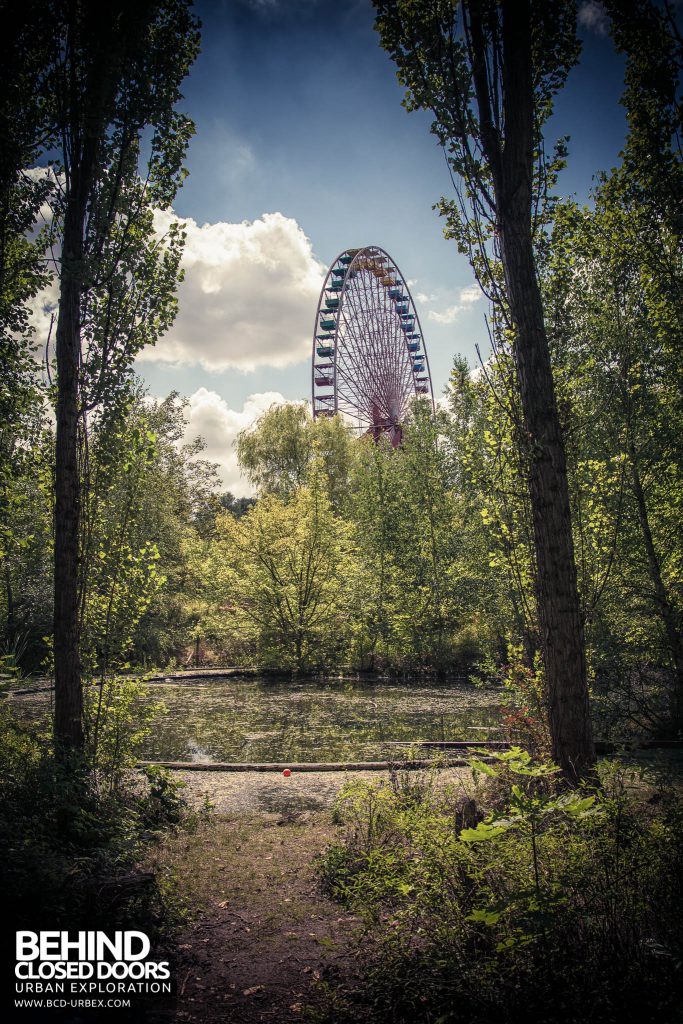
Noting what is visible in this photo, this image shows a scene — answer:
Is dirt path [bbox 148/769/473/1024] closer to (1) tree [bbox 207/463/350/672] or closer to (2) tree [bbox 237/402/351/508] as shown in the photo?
(1) tree [bbox 207/463/350/672]

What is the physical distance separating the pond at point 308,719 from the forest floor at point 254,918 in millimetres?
1606

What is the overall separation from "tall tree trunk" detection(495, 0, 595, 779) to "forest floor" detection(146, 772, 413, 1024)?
2139mm

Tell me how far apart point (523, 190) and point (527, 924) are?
5.44 metres

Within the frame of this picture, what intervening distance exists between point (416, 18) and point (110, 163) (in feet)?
11.1

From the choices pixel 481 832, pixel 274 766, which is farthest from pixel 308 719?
pixel 481 832

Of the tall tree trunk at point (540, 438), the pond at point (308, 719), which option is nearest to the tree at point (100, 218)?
the pond at point (308, 719)

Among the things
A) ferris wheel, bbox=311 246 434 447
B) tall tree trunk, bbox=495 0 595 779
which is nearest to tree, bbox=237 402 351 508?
ferris wheel, bbox=311 246 434 447

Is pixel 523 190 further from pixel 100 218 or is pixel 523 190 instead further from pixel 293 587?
pixel 293 587

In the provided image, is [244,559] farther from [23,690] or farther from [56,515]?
[56,515]

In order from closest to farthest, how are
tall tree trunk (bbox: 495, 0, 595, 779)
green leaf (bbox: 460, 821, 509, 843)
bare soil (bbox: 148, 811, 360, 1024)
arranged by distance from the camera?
green leaf (bbox: 460, 821, 509, 843) < bare soil (bbox: 148, 811, 360, 1024) < tall tree trunk (bbox: 495, 0, 595, 779)

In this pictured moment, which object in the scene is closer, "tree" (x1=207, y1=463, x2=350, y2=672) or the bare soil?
the bare soil

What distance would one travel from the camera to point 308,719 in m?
12.4

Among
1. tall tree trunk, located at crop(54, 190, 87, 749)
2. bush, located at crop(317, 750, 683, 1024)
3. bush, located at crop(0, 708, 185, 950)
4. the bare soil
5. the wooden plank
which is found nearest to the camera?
bush, located at crop(317, 750, 683, 1024)

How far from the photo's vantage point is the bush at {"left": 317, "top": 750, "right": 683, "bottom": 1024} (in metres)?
2.38
